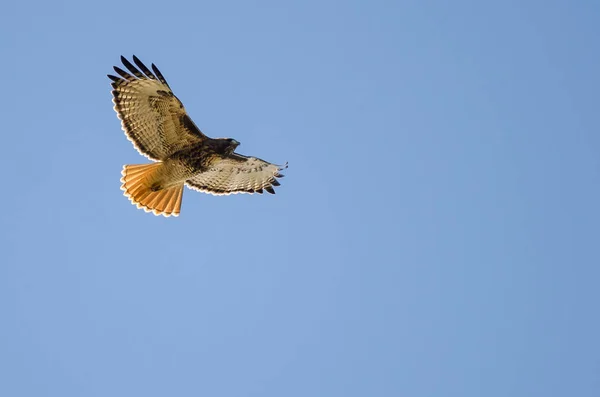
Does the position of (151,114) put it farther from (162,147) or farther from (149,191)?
(149,191)

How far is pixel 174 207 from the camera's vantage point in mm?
13594

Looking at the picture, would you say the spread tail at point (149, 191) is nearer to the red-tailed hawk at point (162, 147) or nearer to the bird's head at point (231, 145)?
the red-tailed hawk at point (162, 147)

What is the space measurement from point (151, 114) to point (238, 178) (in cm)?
189

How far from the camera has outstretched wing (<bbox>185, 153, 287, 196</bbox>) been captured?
44.6ft

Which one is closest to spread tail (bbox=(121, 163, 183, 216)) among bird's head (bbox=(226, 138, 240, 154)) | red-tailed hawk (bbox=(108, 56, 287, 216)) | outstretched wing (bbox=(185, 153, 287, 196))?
red-tailed hawk (bbox=(108, 56, 287, 216))

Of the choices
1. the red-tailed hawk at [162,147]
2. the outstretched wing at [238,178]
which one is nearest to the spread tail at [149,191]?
the red-tailed hawk at [162,147]

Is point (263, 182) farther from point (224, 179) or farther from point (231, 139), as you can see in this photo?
point (231, 139)

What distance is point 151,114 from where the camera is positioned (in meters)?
12.7

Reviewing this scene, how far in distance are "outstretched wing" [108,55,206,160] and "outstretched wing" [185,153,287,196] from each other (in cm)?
81

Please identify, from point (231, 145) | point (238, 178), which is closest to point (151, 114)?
point (231, 145)

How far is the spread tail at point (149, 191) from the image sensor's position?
43.0ft

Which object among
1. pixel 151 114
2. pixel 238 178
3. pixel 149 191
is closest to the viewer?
pixel 151 114

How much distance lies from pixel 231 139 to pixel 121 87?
5.08ft

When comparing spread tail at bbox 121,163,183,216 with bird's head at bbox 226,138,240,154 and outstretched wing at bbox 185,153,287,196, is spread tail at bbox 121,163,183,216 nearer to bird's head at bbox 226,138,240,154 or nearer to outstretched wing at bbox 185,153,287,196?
outstretched wing at bbox 185,153,287,196
